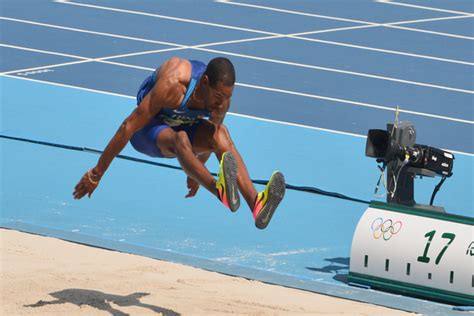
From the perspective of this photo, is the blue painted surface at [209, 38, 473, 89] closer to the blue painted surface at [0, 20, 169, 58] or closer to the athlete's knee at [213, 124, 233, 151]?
the blue painted surface at [0, 20, 169, 58]

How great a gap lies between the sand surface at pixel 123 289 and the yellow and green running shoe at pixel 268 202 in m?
0.69

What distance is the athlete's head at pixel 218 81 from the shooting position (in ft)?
26.1

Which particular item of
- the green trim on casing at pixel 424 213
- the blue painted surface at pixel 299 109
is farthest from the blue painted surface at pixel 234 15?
the green trim on casing at pixel 424 213

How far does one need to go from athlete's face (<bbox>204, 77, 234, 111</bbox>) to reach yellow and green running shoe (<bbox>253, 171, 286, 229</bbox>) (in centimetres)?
57

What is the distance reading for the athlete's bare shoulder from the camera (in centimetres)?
808

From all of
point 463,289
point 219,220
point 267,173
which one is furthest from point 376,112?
point 463,289

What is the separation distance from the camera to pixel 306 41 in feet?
55.8

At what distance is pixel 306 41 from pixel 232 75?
909 cm

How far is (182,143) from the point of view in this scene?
8.02m

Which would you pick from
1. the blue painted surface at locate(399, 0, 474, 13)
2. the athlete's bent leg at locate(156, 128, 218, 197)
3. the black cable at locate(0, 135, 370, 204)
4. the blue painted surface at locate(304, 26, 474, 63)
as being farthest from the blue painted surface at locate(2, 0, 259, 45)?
the athlete's bent leg at locate(156, 128, 218, 197)

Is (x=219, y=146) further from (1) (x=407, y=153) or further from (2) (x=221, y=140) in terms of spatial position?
(1) (x=407, y=153)

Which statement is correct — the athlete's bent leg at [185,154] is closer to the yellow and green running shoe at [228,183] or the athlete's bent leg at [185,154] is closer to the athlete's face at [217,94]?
the yellow and green running shoe at [228,183]

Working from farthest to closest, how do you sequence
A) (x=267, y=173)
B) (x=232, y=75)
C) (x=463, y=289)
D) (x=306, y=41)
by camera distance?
(x=306, y=41), (x=267, y=173), (x=463, y=289), (x=232, y=75)

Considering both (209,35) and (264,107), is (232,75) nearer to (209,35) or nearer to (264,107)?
(264,107)
